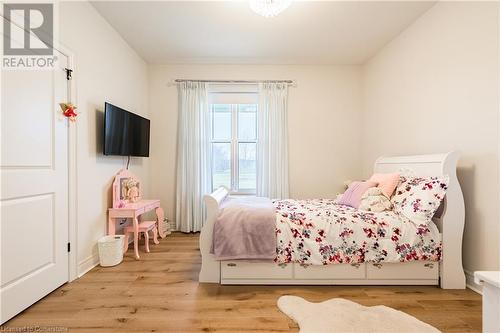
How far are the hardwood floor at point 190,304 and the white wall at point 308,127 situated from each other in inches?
74.7

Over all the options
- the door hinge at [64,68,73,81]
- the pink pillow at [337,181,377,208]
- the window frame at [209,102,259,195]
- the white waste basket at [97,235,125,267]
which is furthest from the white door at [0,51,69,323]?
the pink pillow at [337,181,377,208]

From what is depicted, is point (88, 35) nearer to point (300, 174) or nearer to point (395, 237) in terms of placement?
point (300, 174)

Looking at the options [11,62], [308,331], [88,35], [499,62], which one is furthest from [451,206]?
[88,35]

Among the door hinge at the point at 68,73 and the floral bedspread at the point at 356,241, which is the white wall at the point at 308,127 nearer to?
the door hinge at the point at 68,73

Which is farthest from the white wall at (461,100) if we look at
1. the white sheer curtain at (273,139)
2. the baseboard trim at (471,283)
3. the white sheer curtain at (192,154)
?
the white sheer curtain at (192,154)

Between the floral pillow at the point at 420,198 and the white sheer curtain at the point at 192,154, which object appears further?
the white sheer curtain at the point at 192,154

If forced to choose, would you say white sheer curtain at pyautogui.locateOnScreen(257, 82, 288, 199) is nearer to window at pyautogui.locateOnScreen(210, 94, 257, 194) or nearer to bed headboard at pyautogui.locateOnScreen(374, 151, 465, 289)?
window at pyautogui.locateOnScreen(210, 94, 257, 194)

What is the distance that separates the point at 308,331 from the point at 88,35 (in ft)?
10.9

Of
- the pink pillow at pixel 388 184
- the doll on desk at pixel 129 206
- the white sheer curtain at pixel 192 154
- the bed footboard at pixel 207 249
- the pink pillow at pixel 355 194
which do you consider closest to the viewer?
the bed footboard at pixel 207 249

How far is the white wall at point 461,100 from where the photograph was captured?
2.00 meters

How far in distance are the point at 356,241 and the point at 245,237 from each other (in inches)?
38.6

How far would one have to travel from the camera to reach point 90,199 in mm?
2523

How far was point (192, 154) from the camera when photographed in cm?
→ 393

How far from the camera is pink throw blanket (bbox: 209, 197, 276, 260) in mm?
2115
